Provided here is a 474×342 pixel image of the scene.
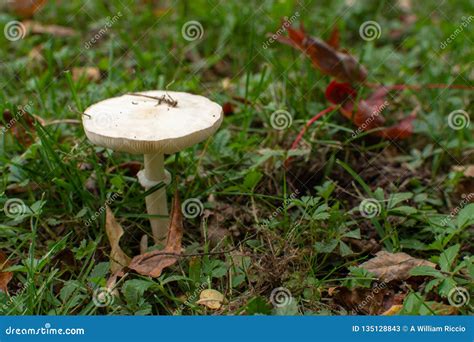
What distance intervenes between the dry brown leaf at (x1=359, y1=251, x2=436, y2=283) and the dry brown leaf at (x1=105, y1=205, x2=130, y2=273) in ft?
4.35

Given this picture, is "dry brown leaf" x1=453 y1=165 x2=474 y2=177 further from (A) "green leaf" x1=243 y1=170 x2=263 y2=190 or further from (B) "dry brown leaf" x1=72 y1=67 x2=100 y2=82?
(B) "dry brown leaf" x1=72 y1=67 x2=100 y2=82

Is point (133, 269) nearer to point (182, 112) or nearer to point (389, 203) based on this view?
point (182, 112)

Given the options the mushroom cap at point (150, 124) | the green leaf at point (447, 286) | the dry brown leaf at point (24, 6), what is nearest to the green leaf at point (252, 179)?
the mushroom cap at point (150, 124)

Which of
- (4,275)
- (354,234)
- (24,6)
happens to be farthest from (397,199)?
(24,6)

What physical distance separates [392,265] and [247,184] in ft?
3.19

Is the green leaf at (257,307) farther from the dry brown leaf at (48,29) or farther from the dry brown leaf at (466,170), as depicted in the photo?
the dry brown leaf at (48,29)

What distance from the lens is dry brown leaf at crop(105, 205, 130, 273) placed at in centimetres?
303

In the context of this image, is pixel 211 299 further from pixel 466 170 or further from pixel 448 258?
pixel 466 170

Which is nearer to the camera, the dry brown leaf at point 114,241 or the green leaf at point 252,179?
the dry brown leaf at point 114,241

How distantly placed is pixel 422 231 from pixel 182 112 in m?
1.58

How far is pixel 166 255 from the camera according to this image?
3.02 metres

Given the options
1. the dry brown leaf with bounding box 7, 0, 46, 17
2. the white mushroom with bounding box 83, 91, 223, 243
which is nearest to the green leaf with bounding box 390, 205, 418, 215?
the white mushroom with bounding box 83, 91, 223, 243

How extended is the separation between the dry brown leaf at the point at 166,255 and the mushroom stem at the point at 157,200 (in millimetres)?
92

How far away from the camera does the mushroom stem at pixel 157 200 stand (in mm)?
3074
